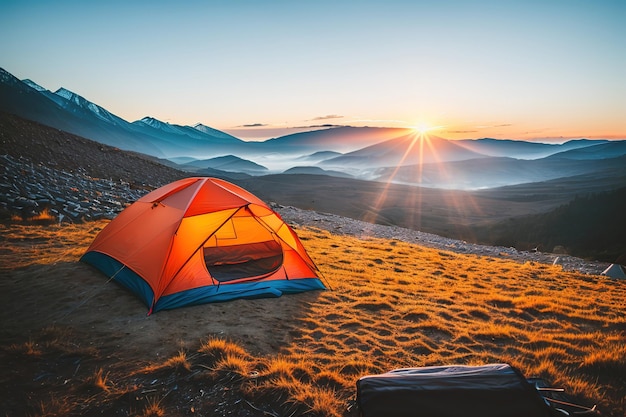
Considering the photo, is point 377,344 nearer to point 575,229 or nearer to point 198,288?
point 198,288

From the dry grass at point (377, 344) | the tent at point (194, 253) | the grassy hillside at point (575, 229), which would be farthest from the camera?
the grassy hillside at point (575, 229)

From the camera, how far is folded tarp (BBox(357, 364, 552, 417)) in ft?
9.67

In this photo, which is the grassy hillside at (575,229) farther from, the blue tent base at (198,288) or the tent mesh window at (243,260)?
the blue tent base at (198,288)

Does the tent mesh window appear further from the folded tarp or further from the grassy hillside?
the grassy hillside

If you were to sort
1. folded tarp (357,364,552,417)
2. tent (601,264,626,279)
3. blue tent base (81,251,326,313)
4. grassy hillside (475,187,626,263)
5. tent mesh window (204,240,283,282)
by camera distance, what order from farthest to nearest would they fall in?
grassy hillside (475,187,626,263), tent (601,264,626,279), tent mesh window (204,240,283,282), blue tent base (81,251,326,313), folded tarp (357,364,552,417)

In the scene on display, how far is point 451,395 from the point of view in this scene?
307cm

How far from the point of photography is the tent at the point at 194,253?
6.91 metres

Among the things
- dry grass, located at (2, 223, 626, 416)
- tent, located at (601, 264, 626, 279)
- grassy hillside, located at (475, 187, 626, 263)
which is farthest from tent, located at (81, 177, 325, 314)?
grassy hillside, located at (475, 187, 626, 263)

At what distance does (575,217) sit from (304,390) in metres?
53.0

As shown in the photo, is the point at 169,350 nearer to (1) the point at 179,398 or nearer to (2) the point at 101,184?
(1) the point at 179,398

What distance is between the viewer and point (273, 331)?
6016 mm

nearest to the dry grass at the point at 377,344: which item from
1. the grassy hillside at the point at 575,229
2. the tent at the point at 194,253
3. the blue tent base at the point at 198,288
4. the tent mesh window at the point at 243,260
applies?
the blue tent base at the point at 198,288

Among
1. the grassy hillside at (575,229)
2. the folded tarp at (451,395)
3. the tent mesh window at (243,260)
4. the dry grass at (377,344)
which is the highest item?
the folded tarp at (451,395)

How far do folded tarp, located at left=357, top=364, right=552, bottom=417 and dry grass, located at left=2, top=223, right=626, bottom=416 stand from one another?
0.94 metres
